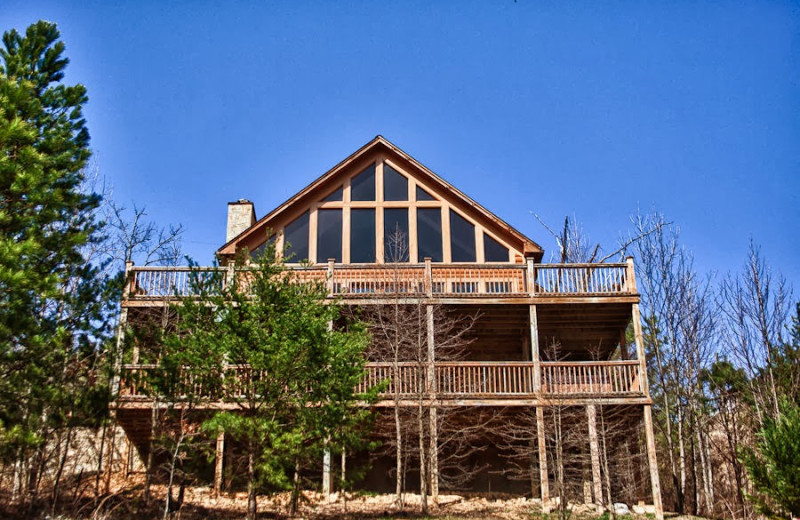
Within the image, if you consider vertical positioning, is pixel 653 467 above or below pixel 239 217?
below

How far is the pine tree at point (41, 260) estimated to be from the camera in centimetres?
1231

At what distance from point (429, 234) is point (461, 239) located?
970 mm

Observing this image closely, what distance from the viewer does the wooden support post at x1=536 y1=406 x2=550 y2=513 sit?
1877 centimetres

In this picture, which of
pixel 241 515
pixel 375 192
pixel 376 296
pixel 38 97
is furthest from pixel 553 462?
pixel 38 97

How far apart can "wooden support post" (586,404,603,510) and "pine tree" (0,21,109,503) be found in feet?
37.5

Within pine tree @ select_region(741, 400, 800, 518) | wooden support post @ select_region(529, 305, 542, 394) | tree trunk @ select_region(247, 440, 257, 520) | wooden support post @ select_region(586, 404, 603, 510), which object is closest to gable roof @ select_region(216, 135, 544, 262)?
wooden support post @ select_region(529, 305, 542, 394)

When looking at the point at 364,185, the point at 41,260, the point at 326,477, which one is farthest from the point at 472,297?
the point at 41,260

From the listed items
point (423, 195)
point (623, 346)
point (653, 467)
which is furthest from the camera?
point (423, 195)

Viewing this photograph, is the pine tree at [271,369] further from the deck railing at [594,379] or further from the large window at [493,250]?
the large window at [493,250]

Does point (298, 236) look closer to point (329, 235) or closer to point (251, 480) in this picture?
point (329, 235)

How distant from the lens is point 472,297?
20922 millimetres

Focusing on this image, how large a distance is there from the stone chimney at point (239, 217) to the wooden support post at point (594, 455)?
1237 cm

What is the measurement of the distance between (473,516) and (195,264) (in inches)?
329

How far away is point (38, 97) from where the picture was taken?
14.1 metres
